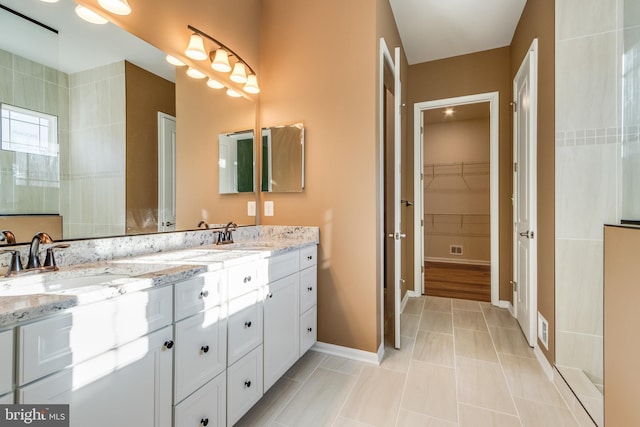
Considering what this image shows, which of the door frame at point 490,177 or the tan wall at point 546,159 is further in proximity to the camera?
the door frame at point 490,177

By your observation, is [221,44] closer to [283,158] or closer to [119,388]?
[283,158]

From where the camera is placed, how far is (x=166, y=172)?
166 centimetres

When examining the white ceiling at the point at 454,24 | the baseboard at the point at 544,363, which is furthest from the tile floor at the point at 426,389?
the white ceiling at the point at 454,24

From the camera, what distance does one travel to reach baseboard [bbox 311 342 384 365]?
6.64 feet

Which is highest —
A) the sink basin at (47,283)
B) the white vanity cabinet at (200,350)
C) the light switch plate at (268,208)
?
the light switch plate at (268,208)

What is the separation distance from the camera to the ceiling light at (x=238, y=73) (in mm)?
2070

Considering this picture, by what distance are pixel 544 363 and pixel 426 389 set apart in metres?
0.93

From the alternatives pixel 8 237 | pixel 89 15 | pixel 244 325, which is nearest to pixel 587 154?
pixel 244 325

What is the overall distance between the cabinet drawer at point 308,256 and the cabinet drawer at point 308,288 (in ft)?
0.12

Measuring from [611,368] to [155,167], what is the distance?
2555 mm

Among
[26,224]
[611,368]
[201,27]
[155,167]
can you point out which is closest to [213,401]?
[26,224]

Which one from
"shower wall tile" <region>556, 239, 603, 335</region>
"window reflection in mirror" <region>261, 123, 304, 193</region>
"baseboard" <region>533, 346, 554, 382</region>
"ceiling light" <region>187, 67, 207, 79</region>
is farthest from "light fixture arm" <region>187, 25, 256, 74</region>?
"baseboard" <region>533, 346, 554, 382</region>

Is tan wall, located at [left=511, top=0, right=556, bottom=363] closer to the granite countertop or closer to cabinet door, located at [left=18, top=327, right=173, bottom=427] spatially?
the granite countertop

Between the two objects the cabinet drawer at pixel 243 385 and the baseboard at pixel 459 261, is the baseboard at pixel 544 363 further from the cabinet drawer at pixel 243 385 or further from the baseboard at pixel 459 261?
the baseboard at pixel 459 261
